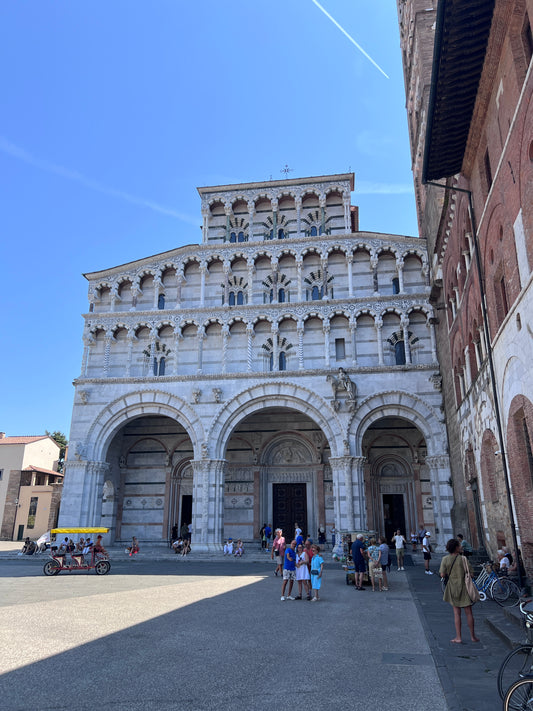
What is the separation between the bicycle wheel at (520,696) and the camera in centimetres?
436

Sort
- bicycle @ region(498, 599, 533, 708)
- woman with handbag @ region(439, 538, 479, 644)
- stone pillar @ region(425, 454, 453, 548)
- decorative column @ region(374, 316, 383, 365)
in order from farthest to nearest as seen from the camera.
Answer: decorative column @ region(374, 316, 383, 365) → stone pillar @ region(425, 454, 453, 548) → woman with handbag @ region(439, 538, 479, 644) → bicycle @ region(498, 599, 533, 708)

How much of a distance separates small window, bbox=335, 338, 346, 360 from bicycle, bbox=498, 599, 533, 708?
21.1 meters

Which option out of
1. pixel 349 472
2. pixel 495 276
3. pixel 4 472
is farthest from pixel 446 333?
pixel 4 472

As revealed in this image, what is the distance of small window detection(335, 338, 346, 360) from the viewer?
2780 centimetres

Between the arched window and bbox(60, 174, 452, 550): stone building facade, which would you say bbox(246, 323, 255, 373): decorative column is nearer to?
bbox(60, 174, 452, 550): stone building facade

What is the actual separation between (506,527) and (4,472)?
128 ft

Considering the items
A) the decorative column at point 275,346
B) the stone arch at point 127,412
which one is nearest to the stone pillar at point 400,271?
the decorative column at point 275,346

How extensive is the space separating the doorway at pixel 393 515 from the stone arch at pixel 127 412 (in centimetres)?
1186

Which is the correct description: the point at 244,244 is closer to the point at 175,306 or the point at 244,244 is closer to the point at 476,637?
the point at 175,306

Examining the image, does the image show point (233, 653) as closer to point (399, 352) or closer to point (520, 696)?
point (520, 696)

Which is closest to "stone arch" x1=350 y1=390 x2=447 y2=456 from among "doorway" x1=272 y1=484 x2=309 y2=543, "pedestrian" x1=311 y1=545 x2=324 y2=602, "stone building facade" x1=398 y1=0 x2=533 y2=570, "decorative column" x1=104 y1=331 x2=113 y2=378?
"stone building facade" x1=398 y1=0 x2=533 y2=570

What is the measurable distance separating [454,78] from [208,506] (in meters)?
20.9

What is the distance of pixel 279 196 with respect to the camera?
31266mm

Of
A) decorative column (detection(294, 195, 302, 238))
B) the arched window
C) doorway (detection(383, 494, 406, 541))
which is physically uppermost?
decorative column (detection(294, 195, 302, 238))
